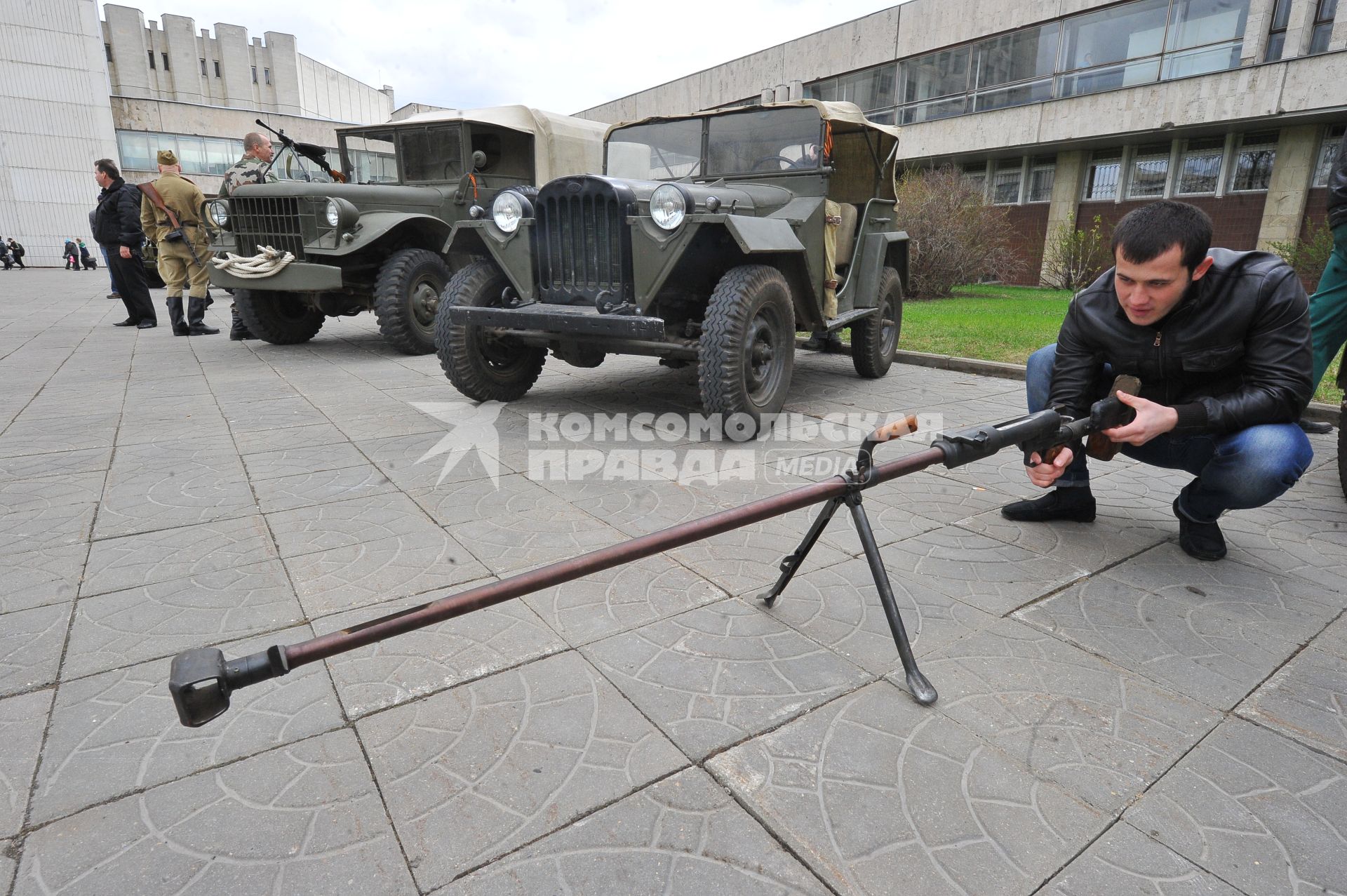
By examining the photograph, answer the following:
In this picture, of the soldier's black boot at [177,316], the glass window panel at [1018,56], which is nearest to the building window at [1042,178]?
the glass window panel at [1018,56]

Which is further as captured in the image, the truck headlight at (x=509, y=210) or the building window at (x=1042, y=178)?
the building window at (x=1042, y=178)

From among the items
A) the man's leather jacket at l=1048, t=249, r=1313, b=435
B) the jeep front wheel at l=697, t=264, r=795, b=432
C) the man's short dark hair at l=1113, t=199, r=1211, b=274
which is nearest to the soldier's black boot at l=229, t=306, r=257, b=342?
the jeep front wheel at l=697, t=264, r=795, b=432

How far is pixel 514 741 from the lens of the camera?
5.45 feet

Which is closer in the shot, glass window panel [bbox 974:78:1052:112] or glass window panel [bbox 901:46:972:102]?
glass window panel [bbox 974:78:1052:112]

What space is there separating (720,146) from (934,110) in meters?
19.5

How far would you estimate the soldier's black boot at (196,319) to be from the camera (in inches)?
340

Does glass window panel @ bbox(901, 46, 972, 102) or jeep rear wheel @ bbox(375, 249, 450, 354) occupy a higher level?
glass window panel @ bbox(901, 46, 972, 102)

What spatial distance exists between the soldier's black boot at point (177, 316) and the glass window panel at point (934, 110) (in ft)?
65.9

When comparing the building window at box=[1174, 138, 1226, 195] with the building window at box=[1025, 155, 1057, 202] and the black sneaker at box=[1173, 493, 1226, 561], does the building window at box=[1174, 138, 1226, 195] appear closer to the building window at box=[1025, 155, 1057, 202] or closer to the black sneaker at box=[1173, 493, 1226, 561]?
the building window at box=[1025, 155, 1057, 202]

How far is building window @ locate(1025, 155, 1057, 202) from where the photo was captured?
1975cm

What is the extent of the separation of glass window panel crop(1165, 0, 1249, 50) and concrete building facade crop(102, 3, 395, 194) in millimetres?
38415

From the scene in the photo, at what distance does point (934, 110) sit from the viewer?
849 inches

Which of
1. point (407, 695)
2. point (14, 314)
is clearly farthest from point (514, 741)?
point (14, 314)

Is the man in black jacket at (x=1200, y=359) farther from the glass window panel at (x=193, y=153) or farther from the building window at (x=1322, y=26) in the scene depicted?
the glass window panel at (x=193, y=153)
